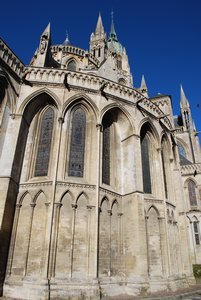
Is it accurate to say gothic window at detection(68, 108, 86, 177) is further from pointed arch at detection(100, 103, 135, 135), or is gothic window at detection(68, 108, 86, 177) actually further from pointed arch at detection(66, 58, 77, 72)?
pointed arch at detection(66, 58, 77, 72)

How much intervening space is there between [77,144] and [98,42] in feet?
103

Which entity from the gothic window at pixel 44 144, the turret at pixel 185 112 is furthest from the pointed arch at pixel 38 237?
the turret at pixel 185 112

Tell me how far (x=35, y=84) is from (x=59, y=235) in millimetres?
7531

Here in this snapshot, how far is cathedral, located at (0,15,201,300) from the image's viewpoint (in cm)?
908

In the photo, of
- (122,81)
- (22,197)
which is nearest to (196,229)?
(22,197)

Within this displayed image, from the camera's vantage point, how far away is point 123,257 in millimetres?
10586

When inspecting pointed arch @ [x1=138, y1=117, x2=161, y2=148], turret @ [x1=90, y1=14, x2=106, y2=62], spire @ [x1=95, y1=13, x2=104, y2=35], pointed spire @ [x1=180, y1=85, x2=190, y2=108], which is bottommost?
pointed arch @ [x1=138, y1=117, x2=161, y2=148]

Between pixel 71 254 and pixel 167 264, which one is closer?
pixel 71 254

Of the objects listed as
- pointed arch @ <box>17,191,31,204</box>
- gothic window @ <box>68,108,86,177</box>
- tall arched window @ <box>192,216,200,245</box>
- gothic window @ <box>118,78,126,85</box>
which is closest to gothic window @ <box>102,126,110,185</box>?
gothic window @ <box>68,108,86,177</box>

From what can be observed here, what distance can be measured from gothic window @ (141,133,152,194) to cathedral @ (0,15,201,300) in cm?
7

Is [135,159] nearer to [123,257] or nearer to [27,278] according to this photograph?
[123,257]

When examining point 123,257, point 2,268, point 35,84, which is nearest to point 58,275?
point 2,268

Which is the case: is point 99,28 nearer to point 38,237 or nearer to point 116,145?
point 116,145

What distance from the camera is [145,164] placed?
13.8 m
